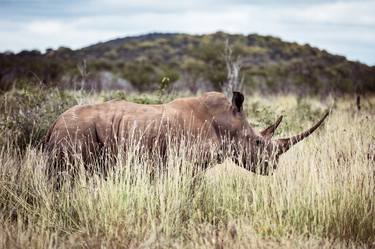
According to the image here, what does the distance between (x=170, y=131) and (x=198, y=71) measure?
1041 inches

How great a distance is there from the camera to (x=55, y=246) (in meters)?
4.05

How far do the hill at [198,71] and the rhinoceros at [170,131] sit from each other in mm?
4784

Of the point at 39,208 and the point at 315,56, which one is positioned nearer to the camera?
the point at 39,208

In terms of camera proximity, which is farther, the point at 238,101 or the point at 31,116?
the point at 31,116

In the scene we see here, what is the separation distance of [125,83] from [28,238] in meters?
24.8

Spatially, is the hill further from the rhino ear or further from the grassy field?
the grassy field

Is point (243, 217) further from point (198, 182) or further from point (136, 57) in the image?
point (136, 57)

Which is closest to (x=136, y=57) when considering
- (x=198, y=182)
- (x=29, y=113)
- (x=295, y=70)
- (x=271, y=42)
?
(x=271, y=42)

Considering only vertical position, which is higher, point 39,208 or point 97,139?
point 97,139

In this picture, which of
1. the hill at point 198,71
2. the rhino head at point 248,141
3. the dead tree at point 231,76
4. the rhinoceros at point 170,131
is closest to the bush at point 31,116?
the hill at point 198,71

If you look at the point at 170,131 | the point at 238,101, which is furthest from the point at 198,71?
the point at 170,131

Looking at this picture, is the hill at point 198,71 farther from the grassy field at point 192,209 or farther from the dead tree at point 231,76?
the grassy field at point 192,209

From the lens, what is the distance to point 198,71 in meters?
31.9

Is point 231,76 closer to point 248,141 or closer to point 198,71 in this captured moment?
point 248,141
